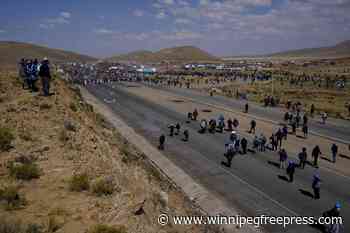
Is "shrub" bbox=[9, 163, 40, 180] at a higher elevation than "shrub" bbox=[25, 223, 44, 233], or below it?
higher

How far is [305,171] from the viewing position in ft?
61.0

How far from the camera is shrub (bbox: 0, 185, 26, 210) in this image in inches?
314

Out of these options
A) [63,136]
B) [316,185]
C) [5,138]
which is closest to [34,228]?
[5,138]

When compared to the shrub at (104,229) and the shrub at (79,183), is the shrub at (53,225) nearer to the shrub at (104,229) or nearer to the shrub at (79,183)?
the shrub at (104,229)

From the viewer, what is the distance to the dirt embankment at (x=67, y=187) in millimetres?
7730

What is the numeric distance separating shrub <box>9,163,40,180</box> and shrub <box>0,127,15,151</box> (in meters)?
1.93

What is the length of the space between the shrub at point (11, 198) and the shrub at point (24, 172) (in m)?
1.15

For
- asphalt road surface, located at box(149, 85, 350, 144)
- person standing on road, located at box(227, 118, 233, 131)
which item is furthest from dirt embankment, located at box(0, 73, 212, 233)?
asphalt road surface, located at box(149, 85, 350, 144)

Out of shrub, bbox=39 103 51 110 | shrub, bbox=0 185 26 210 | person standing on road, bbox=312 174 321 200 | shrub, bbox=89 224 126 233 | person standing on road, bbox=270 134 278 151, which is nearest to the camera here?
shrub, bbox=89 224 126 233

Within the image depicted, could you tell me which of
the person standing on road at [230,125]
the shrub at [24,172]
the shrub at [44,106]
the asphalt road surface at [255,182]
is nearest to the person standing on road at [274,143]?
the asphalt road surface at [255,182]

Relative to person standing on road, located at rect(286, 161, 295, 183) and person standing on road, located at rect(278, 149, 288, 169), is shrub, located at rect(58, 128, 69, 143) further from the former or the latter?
person standing on road, located at rect(278, 149, 288, 169)

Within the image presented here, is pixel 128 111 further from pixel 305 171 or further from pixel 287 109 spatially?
pixel 305 171

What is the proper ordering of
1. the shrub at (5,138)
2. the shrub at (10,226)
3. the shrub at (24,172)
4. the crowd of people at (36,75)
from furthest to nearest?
the crowd of people at (36,75) < the shrub at (5,138) < the shrub at (24,172) < the shrub at (10,226)

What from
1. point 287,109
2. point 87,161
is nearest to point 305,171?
point 87,161
